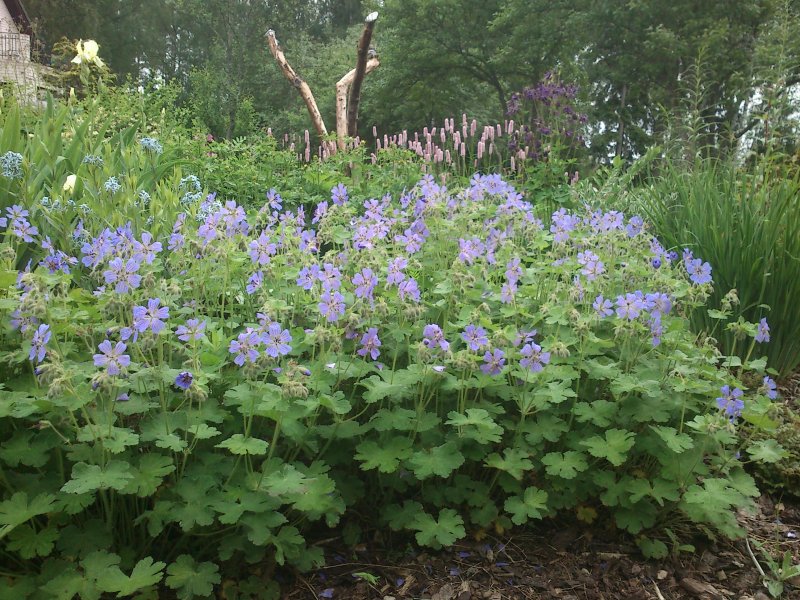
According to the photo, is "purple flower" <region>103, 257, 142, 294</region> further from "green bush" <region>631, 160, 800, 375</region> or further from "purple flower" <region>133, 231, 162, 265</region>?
"green bush" <region>631, 160, 800, 375</region>

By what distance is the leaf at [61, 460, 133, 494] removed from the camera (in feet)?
4.98

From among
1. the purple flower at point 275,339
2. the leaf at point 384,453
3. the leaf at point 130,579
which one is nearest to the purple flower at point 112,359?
the purple flower at point 275,339

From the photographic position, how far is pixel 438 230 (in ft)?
9.14

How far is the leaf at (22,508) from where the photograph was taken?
1533mm

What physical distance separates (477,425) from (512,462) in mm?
155

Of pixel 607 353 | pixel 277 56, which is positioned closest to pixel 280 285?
pixel 607 353

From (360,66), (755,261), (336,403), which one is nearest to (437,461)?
(336,403)

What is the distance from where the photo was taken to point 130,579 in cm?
152

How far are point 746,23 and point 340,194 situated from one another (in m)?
20.1

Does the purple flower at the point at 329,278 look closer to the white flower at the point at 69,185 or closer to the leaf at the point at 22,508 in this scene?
the leaf at the point at 22,508

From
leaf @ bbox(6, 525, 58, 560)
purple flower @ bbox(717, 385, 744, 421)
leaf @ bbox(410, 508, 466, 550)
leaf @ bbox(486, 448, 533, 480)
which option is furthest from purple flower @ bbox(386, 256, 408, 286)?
leaf @ bbox(6, 525, 58, 560)

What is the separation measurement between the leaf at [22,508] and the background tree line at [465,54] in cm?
1260

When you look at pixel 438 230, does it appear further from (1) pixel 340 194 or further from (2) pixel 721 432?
(2) pixel 721 432

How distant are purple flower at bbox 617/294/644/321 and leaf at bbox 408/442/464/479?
70 cm
